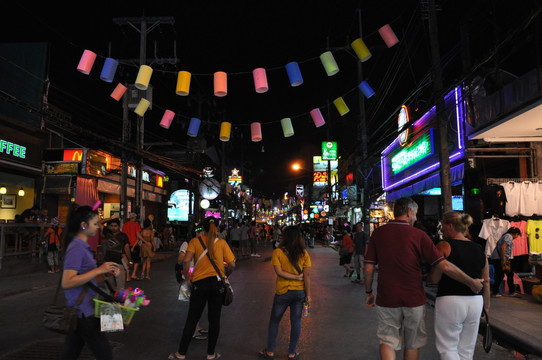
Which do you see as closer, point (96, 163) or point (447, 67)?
point (447, 67)

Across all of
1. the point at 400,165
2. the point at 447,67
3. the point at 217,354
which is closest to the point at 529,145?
the point at 447,67

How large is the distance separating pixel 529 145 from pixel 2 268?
1687cm

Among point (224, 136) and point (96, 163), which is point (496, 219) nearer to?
point (224, 136)

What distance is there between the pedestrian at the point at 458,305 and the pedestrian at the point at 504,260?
6487mm

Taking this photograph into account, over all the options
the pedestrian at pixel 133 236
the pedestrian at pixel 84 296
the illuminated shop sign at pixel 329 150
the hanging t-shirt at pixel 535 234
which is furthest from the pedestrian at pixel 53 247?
the illuminated shop sign at pixel 329 150

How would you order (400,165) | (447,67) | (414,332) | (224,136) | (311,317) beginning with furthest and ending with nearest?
(400,165) < (447,67) < (224,136) < (311,317) < (414,332)

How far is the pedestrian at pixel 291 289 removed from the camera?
5242 mm

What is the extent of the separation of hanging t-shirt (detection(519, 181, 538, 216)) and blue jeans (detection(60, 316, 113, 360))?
10.8m

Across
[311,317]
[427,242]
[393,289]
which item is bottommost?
[311,317]

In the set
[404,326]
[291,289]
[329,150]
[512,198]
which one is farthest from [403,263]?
[329,150]

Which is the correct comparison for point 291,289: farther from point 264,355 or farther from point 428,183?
point 428,183

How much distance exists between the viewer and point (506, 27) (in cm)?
1267

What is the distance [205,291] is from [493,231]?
8295 millimetres

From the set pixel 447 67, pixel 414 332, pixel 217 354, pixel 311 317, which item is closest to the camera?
pixel 414 332
